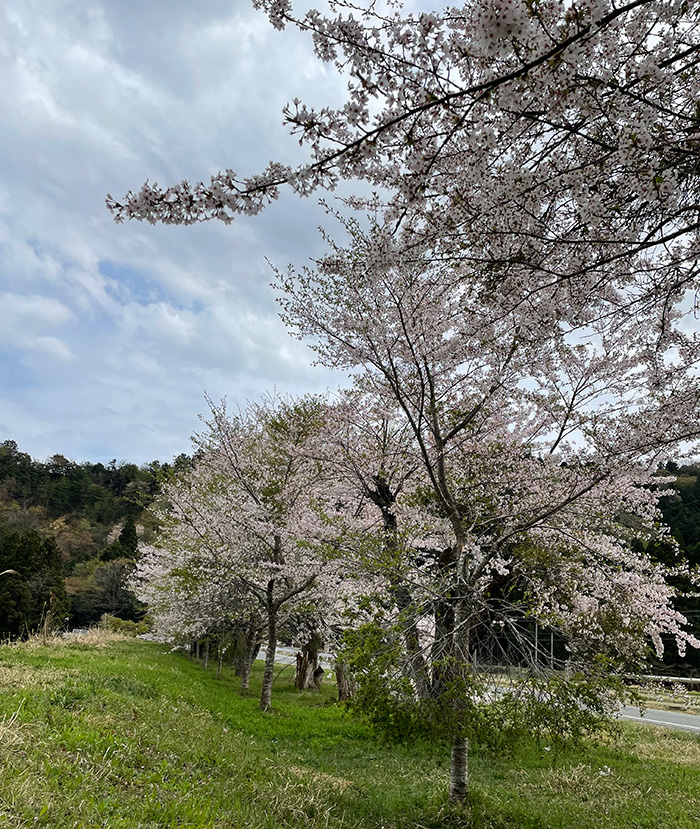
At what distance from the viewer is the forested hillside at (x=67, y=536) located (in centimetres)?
2752

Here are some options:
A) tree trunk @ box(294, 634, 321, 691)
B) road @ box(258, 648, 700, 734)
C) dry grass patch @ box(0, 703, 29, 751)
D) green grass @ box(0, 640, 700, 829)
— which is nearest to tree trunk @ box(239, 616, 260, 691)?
tree trunk @ box(294, 634, 321, 691)

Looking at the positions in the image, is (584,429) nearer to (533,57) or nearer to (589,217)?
(589,217)

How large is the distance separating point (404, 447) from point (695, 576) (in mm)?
4527

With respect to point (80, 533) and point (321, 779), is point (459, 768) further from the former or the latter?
point (80, 533)

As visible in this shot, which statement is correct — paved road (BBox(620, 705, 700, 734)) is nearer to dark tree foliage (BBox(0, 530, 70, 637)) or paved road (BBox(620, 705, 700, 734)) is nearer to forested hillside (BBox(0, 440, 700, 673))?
forested hillside (BBox(0, 440, 700, 673))

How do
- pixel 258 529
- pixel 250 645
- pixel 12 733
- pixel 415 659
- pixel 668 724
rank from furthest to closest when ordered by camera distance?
1. pixel 250 645
2. pixel 668 724
3. pixel 258 529
4. pixel 415 659
5. pixel 12 733

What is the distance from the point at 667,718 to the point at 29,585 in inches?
1175

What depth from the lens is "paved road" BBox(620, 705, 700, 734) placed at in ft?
41.2

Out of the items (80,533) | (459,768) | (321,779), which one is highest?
(80,533)

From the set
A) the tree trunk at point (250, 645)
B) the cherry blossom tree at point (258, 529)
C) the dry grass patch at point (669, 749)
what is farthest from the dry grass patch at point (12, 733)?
the tree trunk at point (250, 645)

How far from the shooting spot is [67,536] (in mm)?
49031

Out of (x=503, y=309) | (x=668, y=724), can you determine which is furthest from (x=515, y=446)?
(x=668, y=724)

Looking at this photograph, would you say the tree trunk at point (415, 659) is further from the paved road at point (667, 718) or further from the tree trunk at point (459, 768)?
the paved road at point (667, 718)

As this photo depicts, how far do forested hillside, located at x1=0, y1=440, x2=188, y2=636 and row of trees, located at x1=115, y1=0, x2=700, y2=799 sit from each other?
14.9 metres
